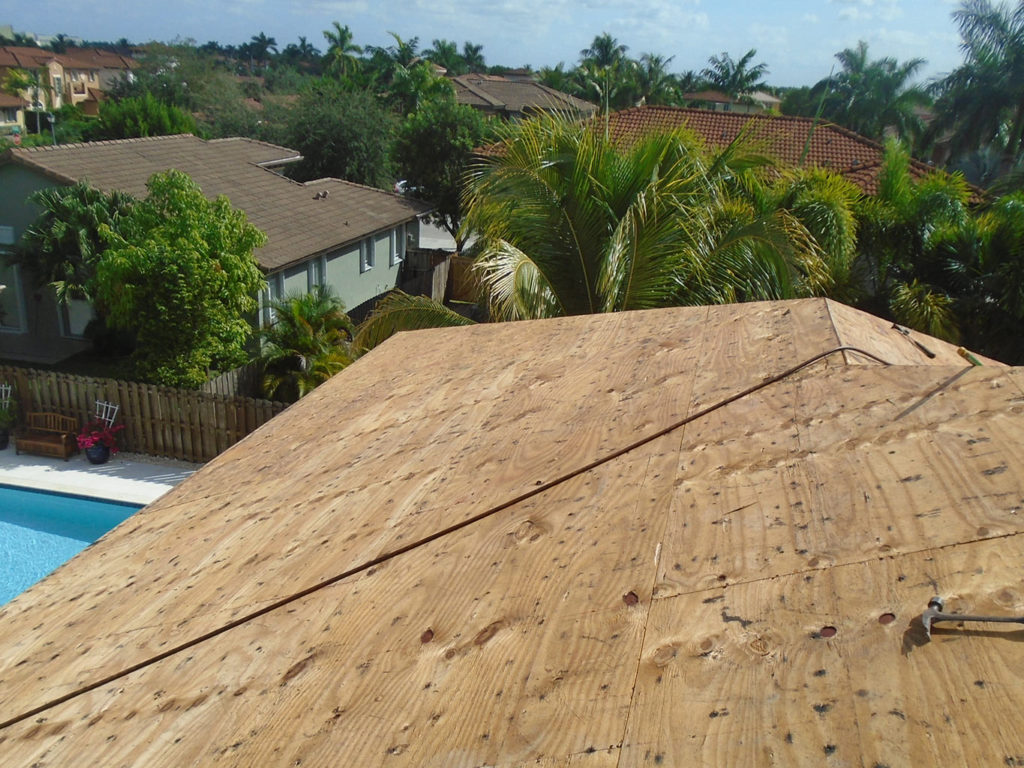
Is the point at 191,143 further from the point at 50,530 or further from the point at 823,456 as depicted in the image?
the point at 823,456

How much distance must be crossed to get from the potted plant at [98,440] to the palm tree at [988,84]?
134 feet

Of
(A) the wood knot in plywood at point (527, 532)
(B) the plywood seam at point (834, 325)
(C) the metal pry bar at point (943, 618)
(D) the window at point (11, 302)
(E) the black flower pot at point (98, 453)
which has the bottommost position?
(E) the black flower pot at point (98, 453)

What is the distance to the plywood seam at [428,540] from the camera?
233 cm

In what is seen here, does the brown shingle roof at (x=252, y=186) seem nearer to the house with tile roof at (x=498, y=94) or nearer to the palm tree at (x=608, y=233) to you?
the palm tree at (x=608, y=233)

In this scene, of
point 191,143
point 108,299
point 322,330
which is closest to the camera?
point 108,299

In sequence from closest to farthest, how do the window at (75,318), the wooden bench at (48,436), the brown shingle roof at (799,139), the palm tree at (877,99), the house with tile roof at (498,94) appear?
the wooden bench at (48,436) < the window at (75,318) < the brown shingle roof at (799,139) < the palm tree at (877,99) < the house with tile roof at (498,94)

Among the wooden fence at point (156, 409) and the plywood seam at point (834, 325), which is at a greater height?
the plywood seam at point (834, 325)

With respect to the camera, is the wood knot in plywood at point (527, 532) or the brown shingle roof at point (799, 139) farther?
the brown shingle roof at point (799, 139)

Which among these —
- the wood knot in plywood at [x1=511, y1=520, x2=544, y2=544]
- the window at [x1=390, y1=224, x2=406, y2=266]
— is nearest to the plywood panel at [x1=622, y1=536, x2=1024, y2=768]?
the wood knot in plywood at [x1=511, y1=520, x2=544, y2=544]

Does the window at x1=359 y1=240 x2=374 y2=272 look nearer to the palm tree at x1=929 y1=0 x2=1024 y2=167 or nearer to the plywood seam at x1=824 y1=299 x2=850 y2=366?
the plywood seam at x1=824 y1=299 x2=850 y2=366

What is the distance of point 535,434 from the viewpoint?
133 inches

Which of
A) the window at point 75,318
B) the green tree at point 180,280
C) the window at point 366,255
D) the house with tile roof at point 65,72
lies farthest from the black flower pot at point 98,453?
the house with tile roof at point 65,72

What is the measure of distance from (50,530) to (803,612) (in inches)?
554

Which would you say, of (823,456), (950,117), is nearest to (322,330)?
(823,456)
